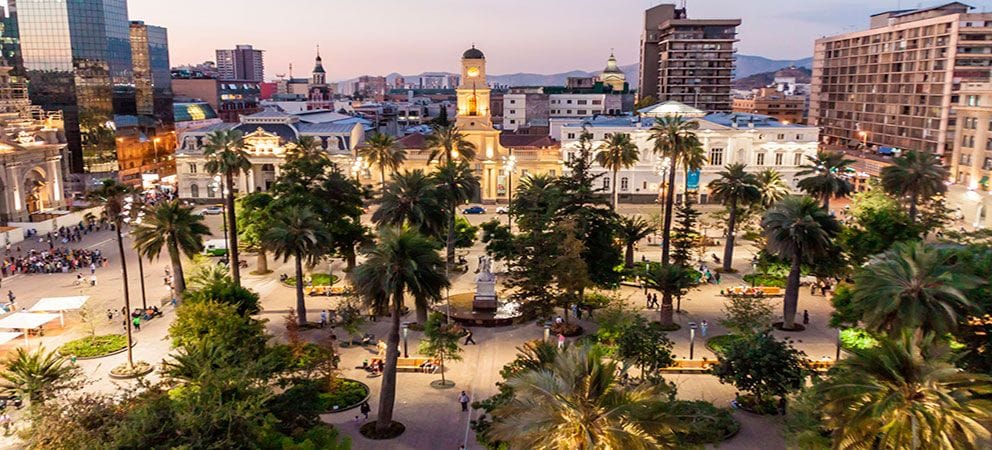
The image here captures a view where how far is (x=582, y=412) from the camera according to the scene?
1573cm

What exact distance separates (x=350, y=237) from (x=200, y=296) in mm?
18275

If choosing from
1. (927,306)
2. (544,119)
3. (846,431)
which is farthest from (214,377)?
(544,119)

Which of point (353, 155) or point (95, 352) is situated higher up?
point (353, 155)

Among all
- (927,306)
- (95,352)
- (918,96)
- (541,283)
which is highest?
(918,96)

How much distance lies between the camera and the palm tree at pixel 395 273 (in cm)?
2731

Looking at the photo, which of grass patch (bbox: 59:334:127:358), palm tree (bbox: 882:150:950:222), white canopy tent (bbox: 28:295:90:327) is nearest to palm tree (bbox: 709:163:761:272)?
palm tree (bbox: 882:150:950:222)

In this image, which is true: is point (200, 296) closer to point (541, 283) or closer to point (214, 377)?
point (214, 377)

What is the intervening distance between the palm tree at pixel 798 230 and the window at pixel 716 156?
1800 inches

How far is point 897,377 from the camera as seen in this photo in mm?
18078

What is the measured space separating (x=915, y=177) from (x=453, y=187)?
34.0 metres

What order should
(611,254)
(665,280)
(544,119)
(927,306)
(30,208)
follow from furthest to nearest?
(544,119)
(30,208)
(611,254)
(665,280)
(927,306)

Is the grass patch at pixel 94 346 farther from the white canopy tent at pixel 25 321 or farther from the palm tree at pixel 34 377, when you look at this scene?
the palm tree at pixel 34 377

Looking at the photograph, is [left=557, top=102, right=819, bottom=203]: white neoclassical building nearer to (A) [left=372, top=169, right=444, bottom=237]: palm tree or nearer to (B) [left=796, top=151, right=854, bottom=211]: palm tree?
(B) [left=796, top=151, right=854, bottom=211]: palm tree

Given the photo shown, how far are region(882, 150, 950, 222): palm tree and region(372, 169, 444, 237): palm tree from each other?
33.9m
